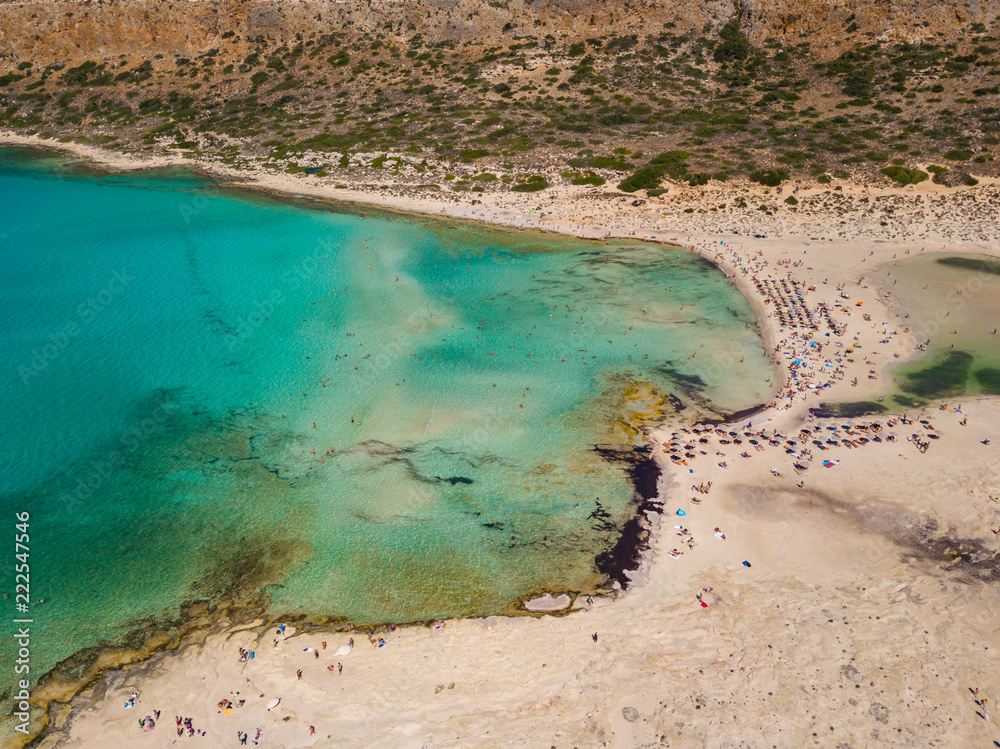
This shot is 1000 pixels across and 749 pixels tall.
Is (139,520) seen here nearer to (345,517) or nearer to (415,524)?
(345,517)

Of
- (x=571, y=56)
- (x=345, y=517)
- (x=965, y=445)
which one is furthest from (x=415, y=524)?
(x=571, y=56)

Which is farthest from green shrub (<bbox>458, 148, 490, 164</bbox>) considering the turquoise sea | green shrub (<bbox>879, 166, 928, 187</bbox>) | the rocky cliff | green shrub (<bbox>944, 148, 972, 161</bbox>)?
green shrub (<bbox>944, 148, 972, 161</bbox>)

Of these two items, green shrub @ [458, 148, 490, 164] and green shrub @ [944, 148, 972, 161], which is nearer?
green shrub @ [944, 148, 972, 161]

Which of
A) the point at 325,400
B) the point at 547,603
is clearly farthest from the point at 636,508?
the point at 325,400

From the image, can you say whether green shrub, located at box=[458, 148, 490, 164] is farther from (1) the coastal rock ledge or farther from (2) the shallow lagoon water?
(1) the coastal rock ledge

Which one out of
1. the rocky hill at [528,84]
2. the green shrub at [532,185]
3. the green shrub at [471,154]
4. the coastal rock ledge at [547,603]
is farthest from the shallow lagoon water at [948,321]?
the green shrub at [471,154]

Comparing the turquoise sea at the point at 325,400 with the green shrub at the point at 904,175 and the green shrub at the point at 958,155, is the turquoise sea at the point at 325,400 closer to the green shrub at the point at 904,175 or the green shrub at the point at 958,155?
the green shrub at the point at 904,175
